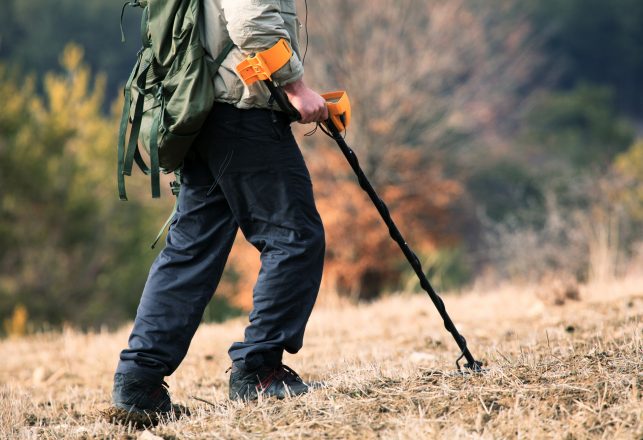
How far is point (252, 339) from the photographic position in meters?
3.45

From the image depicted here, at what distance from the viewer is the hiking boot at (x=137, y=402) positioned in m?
3.26

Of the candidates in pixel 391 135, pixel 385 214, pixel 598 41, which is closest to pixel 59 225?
pixel 391 135

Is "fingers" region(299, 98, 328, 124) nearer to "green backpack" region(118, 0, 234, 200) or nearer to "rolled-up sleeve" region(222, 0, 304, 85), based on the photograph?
"rolled-up sleeve" region(222, 0, 304, 85)

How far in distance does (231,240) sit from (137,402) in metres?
0.73

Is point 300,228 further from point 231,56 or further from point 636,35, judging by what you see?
point 636,35

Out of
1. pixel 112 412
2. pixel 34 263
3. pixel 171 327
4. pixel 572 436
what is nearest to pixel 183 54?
pixel 171 327

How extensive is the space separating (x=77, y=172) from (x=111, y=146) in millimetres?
3439

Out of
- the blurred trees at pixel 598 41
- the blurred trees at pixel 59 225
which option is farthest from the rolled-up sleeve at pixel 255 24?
the blurred trees at pixel 598 41

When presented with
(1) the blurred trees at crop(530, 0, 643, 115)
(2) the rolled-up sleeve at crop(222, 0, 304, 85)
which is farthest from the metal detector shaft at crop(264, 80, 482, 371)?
(1) the blurred trees at crop(530, 0, 643, 115)

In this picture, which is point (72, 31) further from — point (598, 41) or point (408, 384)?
point (408, 384)

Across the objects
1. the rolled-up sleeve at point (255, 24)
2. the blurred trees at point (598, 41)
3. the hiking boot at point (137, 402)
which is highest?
the blurred trees at point (598, 41)

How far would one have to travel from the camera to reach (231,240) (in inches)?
138

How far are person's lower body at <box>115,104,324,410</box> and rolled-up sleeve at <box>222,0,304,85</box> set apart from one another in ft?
0.92

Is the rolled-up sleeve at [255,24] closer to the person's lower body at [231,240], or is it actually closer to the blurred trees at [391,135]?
the person's lower body at [231,240]
